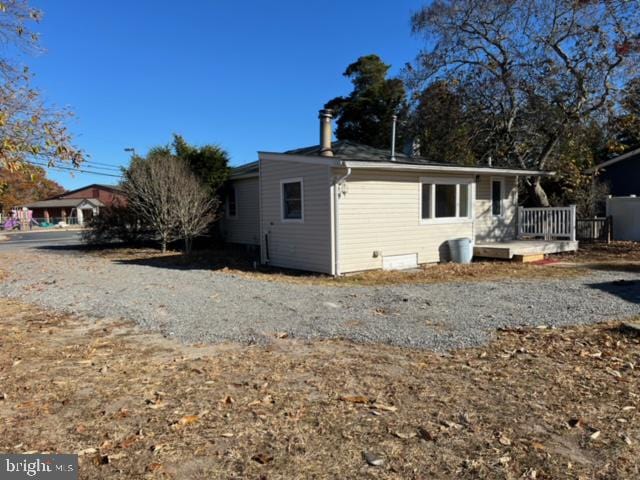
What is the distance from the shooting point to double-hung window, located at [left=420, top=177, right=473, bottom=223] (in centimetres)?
1223

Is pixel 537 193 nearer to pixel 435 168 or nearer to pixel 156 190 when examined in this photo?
pixel 435 168

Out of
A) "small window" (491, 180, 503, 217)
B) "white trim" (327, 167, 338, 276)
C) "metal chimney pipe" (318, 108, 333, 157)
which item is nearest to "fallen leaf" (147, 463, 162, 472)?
"white trim" (327, 167, 338, 276)

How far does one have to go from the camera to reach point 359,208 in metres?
10.8

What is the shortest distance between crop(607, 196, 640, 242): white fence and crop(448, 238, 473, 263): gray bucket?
8813 mm

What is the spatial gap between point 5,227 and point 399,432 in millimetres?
50784

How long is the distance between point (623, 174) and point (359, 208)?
57.5ft

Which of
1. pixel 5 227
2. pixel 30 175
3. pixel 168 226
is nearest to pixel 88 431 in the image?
pixel 30 175

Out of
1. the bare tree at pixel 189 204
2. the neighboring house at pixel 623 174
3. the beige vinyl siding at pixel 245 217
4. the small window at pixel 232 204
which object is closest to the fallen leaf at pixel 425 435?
the beige vinyl siding at pixel 245 217

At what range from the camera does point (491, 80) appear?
17312 millimetres

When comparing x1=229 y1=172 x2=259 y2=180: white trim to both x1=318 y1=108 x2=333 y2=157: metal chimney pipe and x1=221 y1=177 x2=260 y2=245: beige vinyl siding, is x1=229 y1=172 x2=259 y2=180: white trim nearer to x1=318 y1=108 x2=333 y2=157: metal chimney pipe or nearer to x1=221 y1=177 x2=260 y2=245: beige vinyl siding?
x1=221 y1=177 x2=260 y2=245: beige vinyl siding

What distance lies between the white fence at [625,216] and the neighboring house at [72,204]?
52959 millimetres

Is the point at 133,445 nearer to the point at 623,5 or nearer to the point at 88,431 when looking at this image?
the point at 88,431

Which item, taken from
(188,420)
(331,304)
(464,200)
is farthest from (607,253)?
(188,420)

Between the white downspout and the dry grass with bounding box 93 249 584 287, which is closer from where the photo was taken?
the dry grass with bounding box 93 249 584 287
